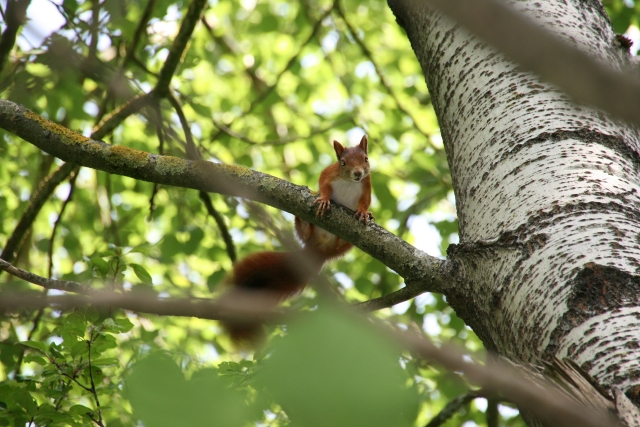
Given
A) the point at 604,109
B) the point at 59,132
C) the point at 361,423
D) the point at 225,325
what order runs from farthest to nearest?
the point at 225,325, the point at 59,132, the point at 361,423, the point at 604,109

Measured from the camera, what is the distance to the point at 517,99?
1.39 metres

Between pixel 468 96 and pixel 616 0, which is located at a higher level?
pixel 616 0

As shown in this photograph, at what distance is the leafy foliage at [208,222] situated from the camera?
0.50 m

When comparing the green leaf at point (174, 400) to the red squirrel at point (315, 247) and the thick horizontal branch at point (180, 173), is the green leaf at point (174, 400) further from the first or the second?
the red squirrel at point (315, 247)

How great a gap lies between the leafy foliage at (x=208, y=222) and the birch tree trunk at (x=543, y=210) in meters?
0.19

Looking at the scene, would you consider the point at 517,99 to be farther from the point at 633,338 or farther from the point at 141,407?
the point at 141,407

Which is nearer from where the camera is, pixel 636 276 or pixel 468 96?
pixel 636 276

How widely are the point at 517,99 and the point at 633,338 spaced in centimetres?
70

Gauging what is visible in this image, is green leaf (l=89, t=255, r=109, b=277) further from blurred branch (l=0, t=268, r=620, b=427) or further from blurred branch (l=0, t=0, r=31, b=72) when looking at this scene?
blurred branch (l=0, t=268, r=620, b=427)

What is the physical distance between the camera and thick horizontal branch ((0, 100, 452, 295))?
1366 millimetres

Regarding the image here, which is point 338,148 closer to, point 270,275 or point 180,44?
point 270,275

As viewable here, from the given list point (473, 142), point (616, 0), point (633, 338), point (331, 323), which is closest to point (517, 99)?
point (473, 142)

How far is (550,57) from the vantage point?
0.29 metres

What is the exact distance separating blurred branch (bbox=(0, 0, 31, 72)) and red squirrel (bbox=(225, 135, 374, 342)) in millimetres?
1084
